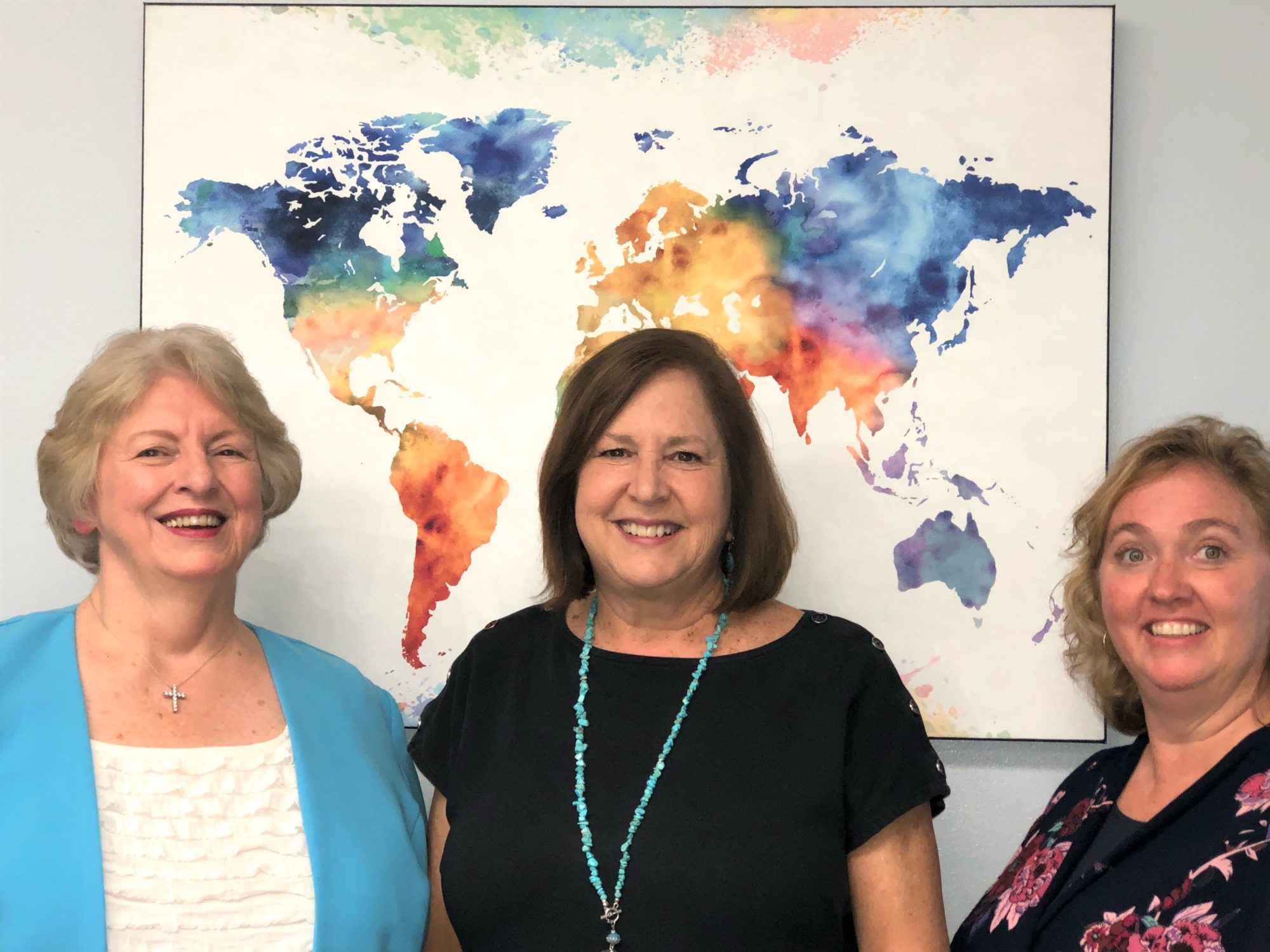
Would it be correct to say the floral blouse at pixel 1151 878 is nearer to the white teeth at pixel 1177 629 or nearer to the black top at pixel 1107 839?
the black top at pixel 1107 839

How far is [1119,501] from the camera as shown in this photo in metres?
1.75

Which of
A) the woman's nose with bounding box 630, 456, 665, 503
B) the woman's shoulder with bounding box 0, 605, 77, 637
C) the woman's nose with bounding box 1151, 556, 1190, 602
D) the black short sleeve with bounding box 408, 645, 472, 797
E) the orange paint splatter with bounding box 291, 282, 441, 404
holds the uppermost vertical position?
the orange paint splatter with bounding box 291, 282, 441, 404

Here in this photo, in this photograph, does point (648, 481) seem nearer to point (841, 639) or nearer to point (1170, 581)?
point (841, 639)

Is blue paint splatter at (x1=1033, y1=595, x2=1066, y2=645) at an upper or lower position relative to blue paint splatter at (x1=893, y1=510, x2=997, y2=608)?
lower

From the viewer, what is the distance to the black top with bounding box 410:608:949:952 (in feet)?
5.47

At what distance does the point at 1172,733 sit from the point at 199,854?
1416mm

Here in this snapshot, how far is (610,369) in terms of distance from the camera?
186 centimetres

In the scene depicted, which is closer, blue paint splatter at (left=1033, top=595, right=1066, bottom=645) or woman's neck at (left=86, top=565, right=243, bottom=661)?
woman's neck at (left=86, top=565, right=243, bottom=661)

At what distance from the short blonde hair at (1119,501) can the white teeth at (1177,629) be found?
6.2 inches

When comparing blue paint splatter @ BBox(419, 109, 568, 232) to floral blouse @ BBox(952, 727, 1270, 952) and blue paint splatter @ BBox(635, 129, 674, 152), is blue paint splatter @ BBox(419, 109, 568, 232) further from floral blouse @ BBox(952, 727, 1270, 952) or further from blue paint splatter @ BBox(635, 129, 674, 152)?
floral blouse @ BBox(952, 727, 1270, 952)

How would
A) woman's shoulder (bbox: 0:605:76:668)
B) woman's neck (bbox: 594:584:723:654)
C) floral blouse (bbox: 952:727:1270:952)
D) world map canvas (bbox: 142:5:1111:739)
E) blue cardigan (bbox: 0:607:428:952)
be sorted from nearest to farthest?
floral blouse (bbox: 952:727:1270:952)
blue cardigan (bbox: 0:607:428:952)
woman's shoulder (bbox: 0:605:76:668)
woman's neck (bbox: 594:584:723:654)
world map canvas (bbox: 142:5:1111:739)

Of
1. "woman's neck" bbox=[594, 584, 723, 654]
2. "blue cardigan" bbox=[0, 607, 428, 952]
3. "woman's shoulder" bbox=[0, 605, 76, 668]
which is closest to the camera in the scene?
"blue cardigan" bbox=[0, 607, 428, 952]

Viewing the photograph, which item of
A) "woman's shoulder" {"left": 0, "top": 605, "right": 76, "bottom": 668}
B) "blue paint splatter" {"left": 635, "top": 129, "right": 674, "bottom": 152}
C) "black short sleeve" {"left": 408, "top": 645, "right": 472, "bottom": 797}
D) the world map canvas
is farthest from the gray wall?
"woman's shoulder" {"left": 0, "top": 605, "right": 76, "bottom": 668}

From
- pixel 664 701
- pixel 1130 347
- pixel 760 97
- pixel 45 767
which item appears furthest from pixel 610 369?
pixel 1130 347
